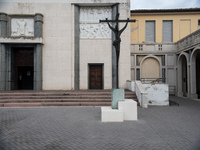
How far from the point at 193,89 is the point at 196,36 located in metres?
4.75

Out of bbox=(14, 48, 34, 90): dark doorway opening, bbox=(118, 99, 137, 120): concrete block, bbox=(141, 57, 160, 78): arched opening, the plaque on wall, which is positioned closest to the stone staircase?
bbox=(118, 99, 137, 120): concrete block

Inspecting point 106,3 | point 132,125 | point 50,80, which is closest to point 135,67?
point 106,3

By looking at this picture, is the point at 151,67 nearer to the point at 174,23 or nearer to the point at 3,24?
the point at 174,23

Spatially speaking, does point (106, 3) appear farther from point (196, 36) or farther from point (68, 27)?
point (196, 36)

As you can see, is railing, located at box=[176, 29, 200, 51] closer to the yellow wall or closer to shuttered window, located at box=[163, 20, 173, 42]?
shuttered window, located at box=[163, 20, 173, 42]

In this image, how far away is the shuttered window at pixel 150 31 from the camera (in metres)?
18.0

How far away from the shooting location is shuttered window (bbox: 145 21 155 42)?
18.0m

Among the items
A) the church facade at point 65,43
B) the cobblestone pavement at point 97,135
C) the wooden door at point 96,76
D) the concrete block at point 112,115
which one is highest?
the church facade at point 65,43

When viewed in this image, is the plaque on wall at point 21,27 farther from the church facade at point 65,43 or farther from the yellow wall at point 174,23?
the yellow wall at point 174,23

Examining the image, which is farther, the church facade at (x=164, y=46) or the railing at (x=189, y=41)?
the church facade at (x=164, y=46)

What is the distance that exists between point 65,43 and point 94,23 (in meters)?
3.40

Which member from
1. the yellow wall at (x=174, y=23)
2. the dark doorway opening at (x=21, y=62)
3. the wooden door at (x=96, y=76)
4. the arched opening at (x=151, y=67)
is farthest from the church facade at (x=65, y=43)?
the yellow wall at (x=174, y=23)

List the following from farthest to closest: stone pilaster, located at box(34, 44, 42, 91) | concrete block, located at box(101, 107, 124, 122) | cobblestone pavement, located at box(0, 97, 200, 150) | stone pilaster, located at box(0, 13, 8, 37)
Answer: stone pilaster, located at box(34, 44, 42, 91) < stone pilaster, located at box(0, 13, 8, 37) < concrete block, located at box(101, 107, 124, 122) < cobblestone pavement, located at box(0, 97, 200, 150)

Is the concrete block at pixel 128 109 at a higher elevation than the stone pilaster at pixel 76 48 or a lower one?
lower
